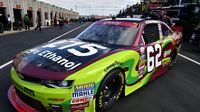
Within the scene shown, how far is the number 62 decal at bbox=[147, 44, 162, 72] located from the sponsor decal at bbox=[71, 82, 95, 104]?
6.05ft

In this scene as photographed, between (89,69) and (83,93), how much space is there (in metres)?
0.35

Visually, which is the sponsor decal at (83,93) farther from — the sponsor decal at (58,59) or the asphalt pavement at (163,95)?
the asphalt pavement at (163,95)

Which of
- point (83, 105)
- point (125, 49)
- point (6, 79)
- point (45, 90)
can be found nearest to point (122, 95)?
point (125, 49)

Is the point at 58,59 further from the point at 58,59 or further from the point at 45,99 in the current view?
the point at 45,99

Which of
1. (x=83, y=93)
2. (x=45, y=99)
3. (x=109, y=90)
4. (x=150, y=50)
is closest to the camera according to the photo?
(x=45, y=99)

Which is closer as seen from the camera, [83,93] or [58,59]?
[83,93]

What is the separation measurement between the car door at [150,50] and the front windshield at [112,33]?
0.30 metres

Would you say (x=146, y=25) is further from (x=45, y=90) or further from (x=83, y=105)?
(x=45, y=90)

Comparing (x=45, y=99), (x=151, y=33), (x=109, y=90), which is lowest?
(x=109, y=90)

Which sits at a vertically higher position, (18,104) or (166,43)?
(166,43)

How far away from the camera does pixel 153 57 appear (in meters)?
4.47

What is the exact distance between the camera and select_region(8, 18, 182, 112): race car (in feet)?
9.05

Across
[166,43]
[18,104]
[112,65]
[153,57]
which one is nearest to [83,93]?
[112,65]

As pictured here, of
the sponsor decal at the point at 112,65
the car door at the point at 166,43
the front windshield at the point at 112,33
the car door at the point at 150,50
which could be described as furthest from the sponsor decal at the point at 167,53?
the sponsor decal at the point at 112,65
